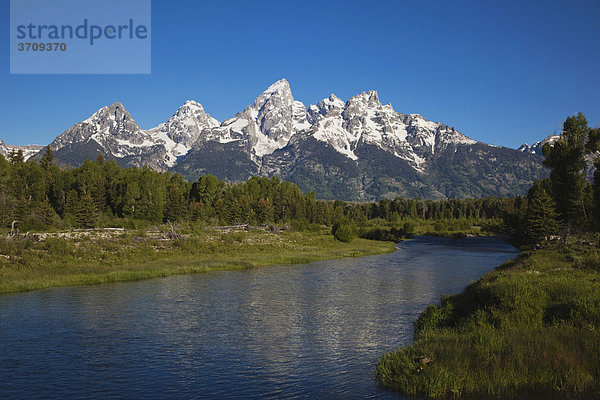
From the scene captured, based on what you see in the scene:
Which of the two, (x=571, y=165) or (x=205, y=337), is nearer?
(x=205, y=337)

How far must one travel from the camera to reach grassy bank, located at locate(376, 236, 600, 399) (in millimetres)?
16250

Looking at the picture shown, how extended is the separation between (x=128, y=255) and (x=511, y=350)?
5084 cm

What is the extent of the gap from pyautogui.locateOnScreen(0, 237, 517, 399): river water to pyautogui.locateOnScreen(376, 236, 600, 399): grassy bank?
1.80 meters

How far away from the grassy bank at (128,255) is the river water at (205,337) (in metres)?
4.27

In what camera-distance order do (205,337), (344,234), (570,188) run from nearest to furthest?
(205,337) < (570,188) < (344,234)

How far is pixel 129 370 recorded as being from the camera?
20.7m

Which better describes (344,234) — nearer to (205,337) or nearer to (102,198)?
(102,198)

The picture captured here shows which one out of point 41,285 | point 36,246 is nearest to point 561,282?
point 41,285

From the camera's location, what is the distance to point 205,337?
85.8 ft

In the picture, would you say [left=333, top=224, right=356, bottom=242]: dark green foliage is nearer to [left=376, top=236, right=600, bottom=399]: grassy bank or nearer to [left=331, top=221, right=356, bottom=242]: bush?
[left=331, top=221, right=356, bottom=242]: bush

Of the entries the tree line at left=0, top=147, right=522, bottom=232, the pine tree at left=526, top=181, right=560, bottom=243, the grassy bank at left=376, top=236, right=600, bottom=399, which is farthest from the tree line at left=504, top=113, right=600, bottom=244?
the tree line at left=0, top=147, right=522, bottom=232

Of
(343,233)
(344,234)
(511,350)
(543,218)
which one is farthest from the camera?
(343,233)

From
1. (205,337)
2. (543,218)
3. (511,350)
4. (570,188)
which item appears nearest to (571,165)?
(570,188)

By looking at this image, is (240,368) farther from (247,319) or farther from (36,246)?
(36,246)
